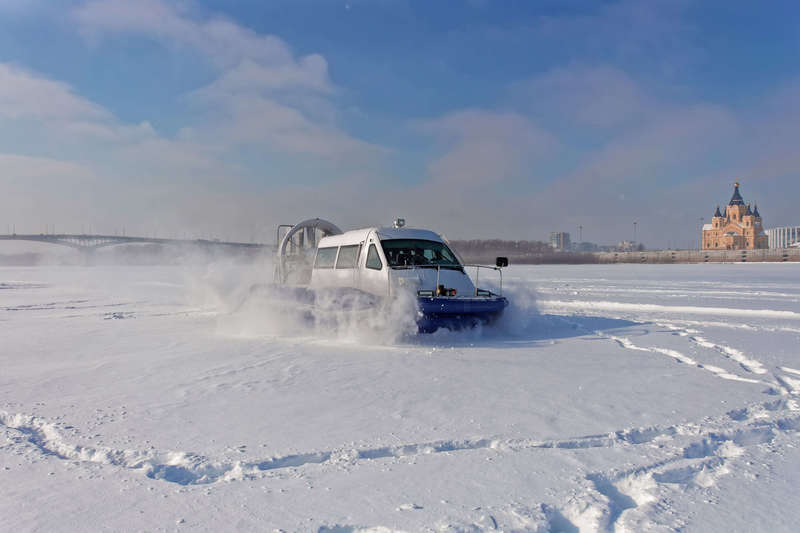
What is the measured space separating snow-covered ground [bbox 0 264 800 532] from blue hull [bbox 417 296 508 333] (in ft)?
0.82

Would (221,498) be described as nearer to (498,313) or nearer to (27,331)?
(498,313)

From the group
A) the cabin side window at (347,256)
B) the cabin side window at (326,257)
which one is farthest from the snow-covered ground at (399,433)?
the cabin side window at (326,257)

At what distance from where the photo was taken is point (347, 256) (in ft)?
33.4

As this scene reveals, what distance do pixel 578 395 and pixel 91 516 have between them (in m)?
3.91

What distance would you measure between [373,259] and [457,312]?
76.8 inches

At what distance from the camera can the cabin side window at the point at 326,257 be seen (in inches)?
424

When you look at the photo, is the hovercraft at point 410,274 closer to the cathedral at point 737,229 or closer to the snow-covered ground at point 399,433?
the snow-covered ground at point 399,433

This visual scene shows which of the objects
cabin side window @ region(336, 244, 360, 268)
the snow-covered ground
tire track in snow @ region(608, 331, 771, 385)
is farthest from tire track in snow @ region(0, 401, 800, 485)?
cabin side window @ region(336, 244, 360, 268)

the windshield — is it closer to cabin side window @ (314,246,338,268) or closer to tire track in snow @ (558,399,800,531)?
cabin side window @ (314,246,338,268)

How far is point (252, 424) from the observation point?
4.15 meters

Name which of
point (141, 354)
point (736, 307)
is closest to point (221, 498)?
point (141, 354)

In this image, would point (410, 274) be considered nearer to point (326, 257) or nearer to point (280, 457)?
point (326, 257)

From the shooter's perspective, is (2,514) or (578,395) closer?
(2,514)

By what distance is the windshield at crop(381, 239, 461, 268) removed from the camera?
9.34 metres
